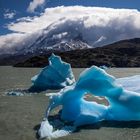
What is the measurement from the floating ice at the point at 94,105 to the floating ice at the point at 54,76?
11.4 m

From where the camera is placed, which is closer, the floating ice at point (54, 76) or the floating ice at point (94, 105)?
the floating ice at point (94, 105)

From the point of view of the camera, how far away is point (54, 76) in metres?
23.2

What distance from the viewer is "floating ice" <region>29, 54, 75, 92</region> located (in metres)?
23.0

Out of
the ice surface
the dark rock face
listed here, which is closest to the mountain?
the dark rock face

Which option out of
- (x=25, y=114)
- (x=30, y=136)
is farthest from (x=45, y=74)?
(x=30, y=136)

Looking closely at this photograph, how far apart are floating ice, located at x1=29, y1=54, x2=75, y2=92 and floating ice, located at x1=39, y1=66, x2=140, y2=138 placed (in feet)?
37.3

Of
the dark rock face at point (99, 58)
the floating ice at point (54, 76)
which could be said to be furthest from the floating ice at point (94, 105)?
the dark rock face at point (99, 58)

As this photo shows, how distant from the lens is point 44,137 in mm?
9641

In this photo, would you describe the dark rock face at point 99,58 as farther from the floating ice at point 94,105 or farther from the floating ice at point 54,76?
the floating ice at point 94,105

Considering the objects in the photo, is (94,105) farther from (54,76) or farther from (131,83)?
(54,76)

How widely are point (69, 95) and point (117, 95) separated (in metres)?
1.55

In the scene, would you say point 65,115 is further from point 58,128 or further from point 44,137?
point 44,137

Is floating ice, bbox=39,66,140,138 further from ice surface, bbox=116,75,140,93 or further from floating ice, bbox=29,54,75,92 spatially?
floating ice, bbox=29,54,75,92

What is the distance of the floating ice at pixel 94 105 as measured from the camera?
11.0 metres
